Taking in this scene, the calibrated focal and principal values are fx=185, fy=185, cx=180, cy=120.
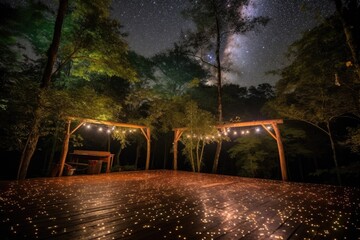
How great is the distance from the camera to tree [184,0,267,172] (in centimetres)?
1287

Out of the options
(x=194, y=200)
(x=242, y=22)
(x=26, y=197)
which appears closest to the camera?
(x=26, y=197)

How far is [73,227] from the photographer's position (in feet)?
9.21

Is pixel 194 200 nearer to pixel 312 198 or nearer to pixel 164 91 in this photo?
pixel 312 198

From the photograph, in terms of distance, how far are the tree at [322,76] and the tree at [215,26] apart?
380 cm

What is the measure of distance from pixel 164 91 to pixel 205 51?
5.35 meters

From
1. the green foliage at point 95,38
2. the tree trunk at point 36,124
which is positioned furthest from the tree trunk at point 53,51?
the green foliage at point 95,38

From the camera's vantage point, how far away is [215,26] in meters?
13.5

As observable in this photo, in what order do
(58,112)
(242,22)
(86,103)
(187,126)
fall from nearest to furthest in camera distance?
(58,112), (86,103), (187,126), (242,22)

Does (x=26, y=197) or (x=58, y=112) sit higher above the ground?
(x=58, y=112)

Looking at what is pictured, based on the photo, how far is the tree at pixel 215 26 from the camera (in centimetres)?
1287

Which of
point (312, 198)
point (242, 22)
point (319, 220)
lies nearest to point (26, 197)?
point (319, 220)

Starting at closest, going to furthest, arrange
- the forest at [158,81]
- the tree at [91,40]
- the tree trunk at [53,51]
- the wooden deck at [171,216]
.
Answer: the wooden deck at [171,216] < the forest at [158,81] < the tree trunk at [53,51] < the tree at [91,40]

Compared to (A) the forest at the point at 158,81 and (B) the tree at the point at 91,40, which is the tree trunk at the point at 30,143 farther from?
(B) the tree at the point at 91,40

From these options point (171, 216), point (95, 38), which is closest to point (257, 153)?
point (171, 216)
